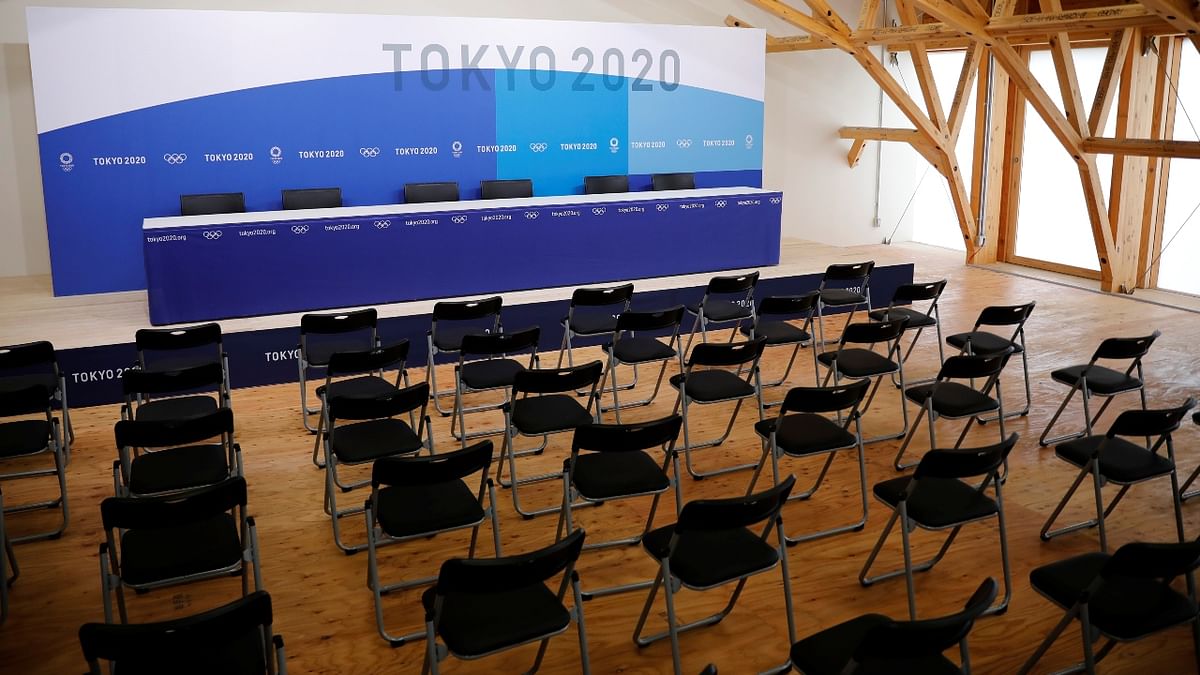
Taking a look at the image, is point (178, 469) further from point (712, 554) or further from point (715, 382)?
point (715, 382)

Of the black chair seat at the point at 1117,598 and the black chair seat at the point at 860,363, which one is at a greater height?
the black chair seat at the point at 860,363

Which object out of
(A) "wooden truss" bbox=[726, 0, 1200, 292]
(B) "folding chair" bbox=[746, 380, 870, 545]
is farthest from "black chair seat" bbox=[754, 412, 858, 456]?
(A) "wooden truss" bbox=[726, 0, 1200, 292]

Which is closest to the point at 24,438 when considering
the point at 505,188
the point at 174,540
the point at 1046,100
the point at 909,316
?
the point at 174,540

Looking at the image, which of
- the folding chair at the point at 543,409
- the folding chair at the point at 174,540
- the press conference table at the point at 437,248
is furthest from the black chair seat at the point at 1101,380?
the folding chair at the point at 174,540

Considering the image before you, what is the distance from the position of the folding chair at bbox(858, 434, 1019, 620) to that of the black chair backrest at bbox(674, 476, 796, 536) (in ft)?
2.31

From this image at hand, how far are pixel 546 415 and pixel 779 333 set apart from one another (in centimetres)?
233

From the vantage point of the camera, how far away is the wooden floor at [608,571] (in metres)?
3.92

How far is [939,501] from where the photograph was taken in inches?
165

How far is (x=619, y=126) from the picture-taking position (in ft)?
36.5

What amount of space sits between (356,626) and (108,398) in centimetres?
394

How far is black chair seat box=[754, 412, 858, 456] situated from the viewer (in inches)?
186

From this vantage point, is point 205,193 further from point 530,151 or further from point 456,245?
point 530,151

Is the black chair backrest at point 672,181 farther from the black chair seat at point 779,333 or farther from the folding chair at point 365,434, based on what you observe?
the folding chair at point 365,434

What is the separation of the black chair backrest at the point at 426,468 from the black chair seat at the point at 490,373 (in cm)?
175
